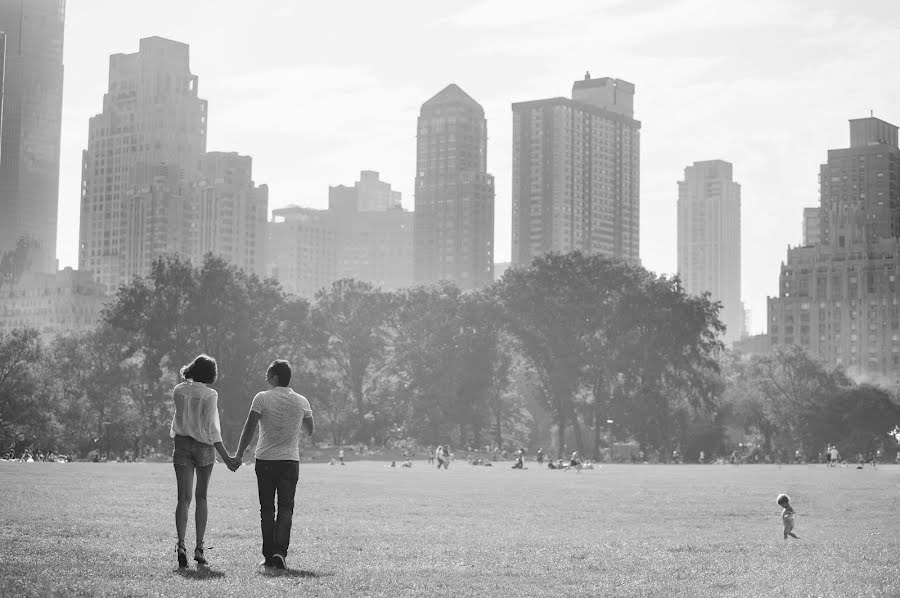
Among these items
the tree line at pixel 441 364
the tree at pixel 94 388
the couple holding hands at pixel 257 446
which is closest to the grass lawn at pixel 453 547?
the couple holding hands at pixel 257 446

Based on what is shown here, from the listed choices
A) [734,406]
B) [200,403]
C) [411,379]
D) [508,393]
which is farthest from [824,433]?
[200,403]

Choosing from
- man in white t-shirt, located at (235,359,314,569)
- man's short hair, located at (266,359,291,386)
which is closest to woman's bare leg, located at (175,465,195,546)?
man in white t-shirt, located at (235,359,314,569)

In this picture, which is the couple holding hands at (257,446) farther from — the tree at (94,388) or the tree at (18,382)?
the tree at (94,388)

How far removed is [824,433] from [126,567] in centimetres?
12207

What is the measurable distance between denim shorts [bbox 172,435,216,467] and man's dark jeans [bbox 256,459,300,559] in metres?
0.73

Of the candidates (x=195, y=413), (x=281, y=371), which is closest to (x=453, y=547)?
(x=281, y=371)

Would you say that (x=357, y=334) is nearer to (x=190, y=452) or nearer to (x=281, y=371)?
(x=281, y=371)

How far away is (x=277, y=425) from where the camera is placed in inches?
702

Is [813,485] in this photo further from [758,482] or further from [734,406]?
[734,406]

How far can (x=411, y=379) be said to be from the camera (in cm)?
12725

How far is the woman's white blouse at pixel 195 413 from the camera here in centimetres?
1752

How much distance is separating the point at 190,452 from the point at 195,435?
0.92 feet

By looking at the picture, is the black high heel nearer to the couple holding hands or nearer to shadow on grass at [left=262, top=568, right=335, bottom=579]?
the couple holding hands

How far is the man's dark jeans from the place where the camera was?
57.3ft
